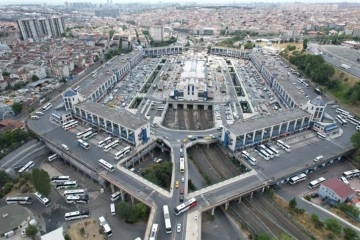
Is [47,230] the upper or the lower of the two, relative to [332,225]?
lower

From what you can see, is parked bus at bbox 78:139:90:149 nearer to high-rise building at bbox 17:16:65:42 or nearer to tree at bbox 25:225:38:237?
tree at bbox 25:225:38:237

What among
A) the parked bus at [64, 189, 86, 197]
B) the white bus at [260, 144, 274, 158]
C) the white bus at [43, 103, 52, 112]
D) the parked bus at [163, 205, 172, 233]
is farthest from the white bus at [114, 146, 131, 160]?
the white bus at [43, 103, 52, 112]

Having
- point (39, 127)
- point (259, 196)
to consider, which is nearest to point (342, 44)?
point (259, 196)

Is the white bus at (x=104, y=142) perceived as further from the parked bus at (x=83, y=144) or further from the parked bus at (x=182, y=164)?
the parked bus at (x=182, y=164)

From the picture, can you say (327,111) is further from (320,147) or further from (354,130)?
(320,147)

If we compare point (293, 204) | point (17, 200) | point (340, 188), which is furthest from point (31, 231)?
point (340, 188)

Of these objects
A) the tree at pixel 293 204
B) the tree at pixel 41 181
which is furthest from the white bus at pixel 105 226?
the tree at pixel 293 204
